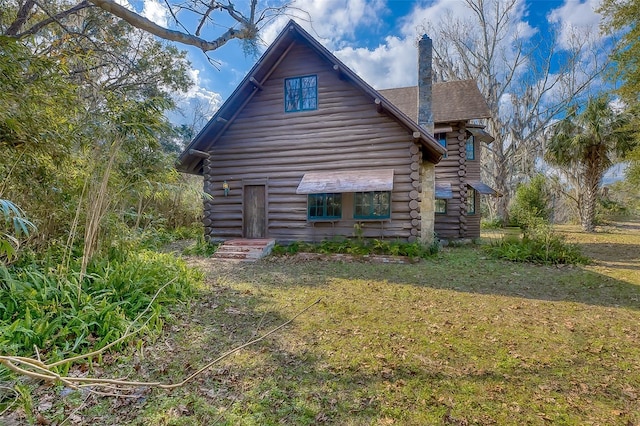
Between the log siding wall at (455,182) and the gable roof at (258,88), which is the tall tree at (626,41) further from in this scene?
the log siding wall at (455,182)

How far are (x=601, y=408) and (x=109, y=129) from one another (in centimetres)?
655

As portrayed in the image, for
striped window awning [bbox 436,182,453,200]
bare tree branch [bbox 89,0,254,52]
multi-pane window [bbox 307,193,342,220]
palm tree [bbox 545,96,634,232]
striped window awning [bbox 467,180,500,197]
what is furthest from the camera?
palm tree [bbox 545,96,634,232]

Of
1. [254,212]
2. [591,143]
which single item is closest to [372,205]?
[254,212]

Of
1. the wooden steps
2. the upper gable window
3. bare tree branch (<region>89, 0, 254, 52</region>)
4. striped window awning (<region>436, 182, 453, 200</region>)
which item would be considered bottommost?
the wooden steps

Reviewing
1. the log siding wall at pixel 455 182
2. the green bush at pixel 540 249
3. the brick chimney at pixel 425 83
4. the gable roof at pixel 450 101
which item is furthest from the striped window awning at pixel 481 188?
the brick chimney at pixel 425 83

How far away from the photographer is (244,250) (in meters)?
9.78

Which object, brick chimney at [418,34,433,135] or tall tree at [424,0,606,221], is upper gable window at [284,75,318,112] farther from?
tall tree at [424,0,606,221]

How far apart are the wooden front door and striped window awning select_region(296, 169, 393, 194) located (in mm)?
1777

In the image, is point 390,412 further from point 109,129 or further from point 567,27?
point 567,27

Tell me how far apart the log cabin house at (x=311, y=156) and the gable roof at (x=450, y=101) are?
115 inches

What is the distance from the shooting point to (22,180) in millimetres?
4020

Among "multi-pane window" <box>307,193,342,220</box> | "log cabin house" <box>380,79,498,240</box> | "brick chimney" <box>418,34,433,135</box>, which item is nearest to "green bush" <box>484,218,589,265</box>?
"log cabin house" <box>380,79,498,240</box>

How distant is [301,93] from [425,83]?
4.51 metres

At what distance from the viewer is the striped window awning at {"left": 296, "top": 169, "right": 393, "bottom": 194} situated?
Answer: 8980mm
